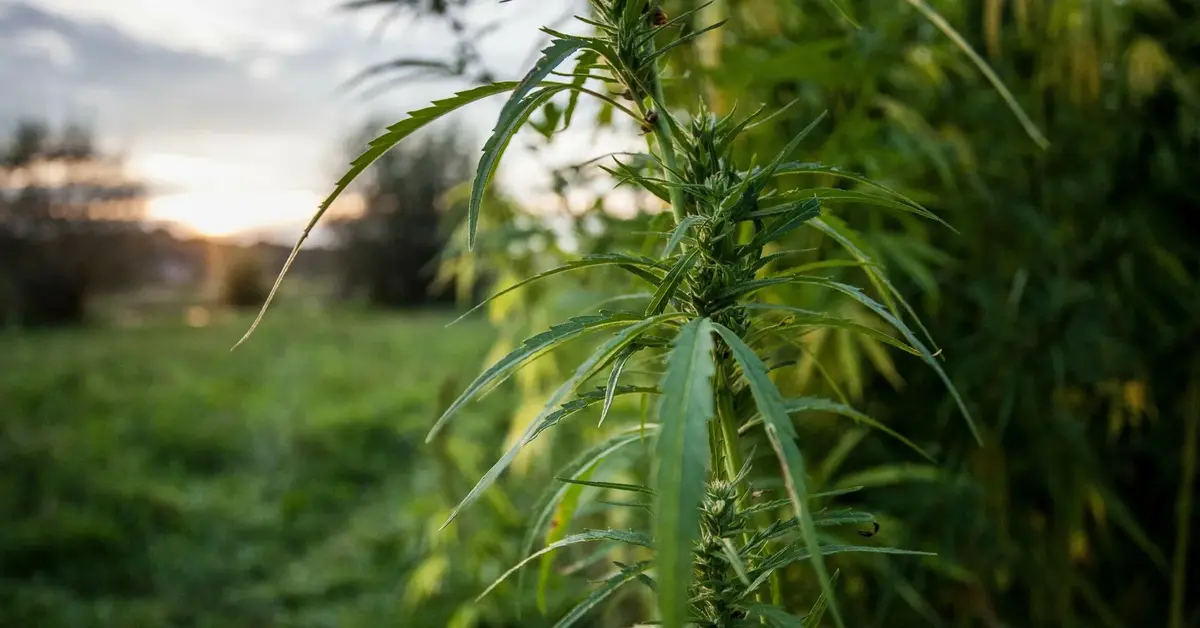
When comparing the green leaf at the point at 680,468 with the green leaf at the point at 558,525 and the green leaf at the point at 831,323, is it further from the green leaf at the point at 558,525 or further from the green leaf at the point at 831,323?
the green leaf at the point at 558,525

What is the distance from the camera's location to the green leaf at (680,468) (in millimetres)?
145

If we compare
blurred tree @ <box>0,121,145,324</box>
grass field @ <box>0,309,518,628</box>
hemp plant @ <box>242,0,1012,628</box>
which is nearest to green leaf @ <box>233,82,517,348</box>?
hemp plant @ <box>242,0,1012,628</box>

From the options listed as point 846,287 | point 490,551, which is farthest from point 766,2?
point 490,551

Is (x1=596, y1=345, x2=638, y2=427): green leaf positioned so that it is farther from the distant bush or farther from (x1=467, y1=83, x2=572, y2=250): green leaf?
the distant bush

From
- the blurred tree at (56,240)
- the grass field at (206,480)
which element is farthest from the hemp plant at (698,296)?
the blurred tree at (56,240)

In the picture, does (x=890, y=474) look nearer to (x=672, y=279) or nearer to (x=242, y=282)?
(x=672, y=279)

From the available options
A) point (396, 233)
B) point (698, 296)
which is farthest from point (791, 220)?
point (396, 233)

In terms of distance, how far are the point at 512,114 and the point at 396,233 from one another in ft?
27.7

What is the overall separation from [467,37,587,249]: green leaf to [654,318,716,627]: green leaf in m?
0.08

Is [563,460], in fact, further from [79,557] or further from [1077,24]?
[79,557]

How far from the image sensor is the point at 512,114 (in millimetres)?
220

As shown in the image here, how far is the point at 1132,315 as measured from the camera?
0.87 meters

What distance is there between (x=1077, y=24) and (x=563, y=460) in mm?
988

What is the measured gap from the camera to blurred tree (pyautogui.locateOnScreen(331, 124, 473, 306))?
770 centimetres
